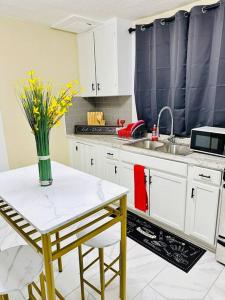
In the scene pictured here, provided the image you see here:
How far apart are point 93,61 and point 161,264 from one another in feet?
8.99

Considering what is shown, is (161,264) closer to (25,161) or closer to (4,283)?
(4,283)

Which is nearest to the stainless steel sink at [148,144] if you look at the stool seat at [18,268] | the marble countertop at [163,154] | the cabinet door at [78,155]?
the marble countertop at [163,154]

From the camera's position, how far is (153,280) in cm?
188

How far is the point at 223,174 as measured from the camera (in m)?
1.89

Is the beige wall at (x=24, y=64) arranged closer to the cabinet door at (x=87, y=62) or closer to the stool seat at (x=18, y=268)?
the cabinet door at (x=87, y=62)

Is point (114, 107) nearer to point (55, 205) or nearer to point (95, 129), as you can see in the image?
point (95, 129)

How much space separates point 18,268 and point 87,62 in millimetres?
2906

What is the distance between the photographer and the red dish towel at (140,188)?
8.41 feet

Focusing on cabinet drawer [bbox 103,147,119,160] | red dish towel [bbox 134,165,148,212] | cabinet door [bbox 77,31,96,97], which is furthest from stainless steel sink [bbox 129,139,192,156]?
cabinet door [bbox 77,31,96,97]

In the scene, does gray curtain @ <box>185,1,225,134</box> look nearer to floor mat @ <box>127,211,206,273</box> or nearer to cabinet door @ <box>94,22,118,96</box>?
cabinet door @ <box>94,22,118,96</box>

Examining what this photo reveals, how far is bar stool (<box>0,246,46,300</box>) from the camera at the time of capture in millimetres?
1092

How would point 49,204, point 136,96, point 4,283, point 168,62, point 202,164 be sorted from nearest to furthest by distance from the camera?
point 4,283 < point 49,204 < point 202,164 < point 168,62 < point 136,96

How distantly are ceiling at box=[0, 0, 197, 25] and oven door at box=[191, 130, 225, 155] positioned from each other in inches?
57.2

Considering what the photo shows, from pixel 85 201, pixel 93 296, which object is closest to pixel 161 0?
pixel 85 201
